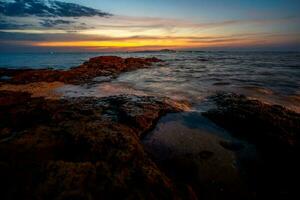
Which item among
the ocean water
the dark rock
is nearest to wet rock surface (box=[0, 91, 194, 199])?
the dark rock

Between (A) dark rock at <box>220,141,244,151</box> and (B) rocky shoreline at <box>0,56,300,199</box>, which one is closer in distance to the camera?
(B) rocky shoreline at <box>0,56,300,199</box>

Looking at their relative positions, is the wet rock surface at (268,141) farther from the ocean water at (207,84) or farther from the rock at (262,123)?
the ocean water at (207,84)

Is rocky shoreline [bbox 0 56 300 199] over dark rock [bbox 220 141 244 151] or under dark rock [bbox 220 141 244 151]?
over

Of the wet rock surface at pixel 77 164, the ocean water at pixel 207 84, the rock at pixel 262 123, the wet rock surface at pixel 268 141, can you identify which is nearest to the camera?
the wet rock surface at pixel 77 164

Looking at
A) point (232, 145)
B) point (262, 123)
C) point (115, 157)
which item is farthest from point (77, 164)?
point (262, 123)

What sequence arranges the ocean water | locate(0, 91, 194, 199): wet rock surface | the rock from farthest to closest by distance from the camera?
the ocean water, the rock, locate(0, 91, 194, 199): wet rock surface

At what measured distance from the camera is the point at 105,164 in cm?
329

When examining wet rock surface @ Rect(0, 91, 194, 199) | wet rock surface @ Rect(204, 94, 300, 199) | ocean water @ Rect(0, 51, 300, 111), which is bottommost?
ocean water @ Rect(0, 51, 300, 111)

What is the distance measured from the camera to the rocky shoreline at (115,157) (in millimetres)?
2822

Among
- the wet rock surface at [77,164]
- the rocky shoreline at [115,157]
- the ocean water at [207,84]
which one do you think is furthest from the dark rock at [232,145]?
the ocean water at [207,84]

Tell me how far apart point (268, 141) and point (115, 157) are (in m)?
3.51

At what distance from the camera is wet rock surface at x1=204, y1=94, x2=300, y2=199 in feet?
11.7

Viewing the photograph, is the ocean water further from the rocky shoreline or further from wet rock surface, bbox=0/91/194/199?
wet rock surface, bbox=0/91/194/199

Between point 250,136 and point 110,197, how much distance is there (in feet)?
12.9
